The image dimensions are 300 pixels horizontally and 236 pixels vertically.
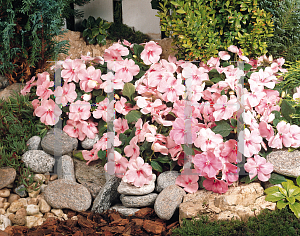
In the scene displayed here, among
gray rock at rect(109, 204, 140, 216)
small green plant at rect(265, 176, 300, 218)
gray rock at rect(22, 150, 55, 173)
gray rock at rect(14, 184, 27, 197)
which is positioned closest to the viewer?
small green plant at rect(265, 176, 300, 218)

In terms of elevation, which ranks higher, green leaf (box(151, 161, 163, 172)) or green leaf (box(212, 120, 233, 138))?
green leaf (box(212, 120, 233, 138))

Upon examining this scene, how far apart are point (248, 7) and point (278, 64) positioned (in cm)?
69

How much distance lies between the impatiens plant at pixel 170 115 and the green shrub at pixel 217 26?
0.14m

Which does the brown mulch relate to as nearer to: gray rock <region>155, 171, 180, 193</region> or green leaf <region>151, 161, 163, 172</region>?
gray rock <region>155, 171, 180, 193</region>

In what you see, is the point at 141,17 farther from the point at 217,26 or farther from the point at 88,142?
the point at 88,142

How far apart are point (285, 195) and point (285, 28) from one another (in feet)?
6.42

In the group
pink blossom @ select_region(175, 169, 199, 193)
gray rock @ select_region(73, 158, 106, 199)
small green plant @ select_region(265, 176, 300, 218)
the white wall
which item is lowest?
gray rock @ select_region(73, 158, 106, 199)

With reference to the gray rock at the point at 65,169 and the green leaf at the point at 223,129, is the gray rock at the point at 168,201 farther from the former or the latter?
the gray rock at the point at 65,169

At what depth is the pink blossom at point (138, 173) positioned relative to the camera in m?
2.27

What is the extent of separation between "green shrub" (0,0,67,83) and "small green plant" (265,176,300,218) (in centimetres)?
252

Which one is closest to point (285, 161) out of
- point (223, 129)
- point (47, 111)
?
point (223, 129)

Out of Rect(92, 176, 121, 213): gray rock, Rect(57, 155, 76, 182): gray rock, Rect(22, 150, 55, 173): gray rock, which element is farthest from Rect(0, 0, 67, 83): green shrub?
Rect(92, 176, 121, 213): gray rock

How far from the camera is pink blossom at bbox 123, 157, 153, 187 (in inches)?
89.5

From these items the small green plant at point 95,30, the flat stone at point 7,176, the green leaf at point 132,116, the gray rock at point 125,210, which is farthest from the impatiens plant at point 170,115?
the small green plant at point 95,30
